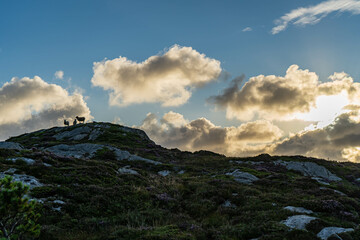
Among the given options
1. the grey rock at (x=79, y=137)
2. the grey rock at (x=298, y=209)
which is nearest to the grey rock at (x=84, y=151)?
the grey rock at (x=79, y=137)

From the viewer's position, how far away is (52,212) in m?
15.7

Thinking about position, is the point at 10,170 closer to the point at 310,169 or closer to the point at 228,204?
the point at 228,204

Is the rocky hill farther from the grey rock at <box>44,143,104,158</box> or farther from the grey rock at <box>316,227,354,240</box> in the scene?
the grey rock at <box>44,143,104,158</box>

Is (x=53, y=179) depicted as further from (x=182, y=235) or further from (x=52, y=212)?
(x=182, y=235)

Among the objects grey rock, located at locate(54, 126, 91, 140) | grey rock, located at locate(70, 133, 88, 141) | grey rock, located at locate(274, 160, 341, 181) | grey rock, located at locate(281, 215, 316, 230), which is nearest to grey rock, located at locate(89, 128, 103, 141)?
grey rock, located at locate(54, 126, 91, 140)

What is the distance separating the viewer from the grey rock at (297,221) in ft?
45.3

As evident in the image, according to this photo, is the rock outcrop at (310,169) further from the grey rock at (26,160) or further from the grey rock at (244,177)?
the grey rock at (26,160)

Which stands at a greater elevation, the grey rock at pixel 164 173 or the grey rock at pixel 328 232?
the grey rock at pixel 164 173

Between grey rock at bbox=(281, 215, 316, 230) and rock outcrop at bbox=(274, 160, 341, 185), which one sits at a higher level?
rock outcrop at bbox=(274, 160, 341, 185)

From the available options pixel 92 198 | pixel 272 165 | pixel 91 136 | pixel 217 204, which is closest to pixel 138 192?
pixel 92 198

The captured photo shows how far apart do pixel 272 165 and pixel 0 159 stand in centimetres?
4662

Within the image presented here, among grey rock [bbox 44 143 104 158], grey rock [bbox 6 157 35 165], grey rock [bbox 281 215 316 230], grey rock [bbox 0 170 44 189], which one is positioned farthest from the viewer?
grey rock [bbox 44 143 104 158]

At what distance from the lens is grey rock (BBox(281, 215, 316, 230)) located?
45.3ft

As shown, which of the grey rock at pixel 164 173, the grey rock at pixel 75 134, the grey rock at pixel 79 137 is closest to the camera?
the grey rock at pixel 164 173
